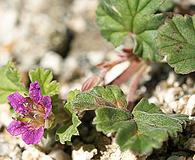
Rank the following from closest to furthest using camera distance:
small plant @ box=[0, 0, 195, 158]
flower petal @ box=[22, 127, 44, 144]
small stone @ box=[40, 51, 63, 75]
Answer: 1. small plant @ box=[0, 0, 195, 158]
2. flower petal @ box=[22, 127, 44, 144]
3. small stone @ box=[40, 51, 63, 75]

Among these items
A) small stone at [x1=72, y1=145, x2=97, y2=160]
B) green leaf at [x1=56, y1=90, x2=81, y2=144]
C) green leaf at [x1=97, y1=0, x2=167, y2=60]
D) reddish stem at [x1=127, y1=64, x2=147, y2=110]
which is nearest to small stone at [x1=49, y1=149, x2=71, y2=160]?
small stone at [x1=72, y1=145, x2=97, y2=160]

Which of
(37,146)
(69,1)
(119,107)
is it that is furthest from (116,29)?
(69,1)

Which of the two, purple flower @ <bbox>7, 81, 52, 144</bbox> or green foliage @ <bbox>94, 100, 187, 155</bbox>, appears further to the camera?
purple flower @ <bbox>7, 81, 52, 144</bbox>

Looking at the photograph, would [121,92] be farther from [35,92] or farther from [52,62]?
[52,62]

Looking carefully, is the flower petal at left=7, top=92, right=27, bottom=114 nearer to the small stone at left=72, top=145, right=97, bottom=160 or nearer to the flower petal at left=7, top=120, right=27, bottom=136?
the flower petal at left=7, top=120, right=27, bottom=136

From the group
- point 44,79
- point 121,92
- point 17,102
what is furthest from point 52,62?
point 121,92

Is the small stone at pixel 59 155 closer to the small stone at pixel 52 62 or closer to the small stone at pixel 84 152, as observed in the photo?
the small stone at pixel 84 152

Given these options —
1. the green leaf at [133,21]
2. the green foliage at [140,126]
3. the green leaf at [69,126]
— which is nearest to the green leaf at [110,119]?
the green foliage at [140,126]
